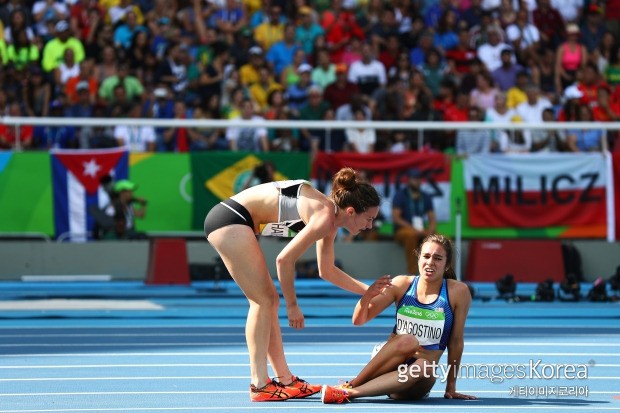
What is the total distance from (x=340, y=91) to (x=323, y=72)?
80cm

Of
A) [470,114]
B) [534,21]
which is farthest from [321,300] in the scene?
[534,21]

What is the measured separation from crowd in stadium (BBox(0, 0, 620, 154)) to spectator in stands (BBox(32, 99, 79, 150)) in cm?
2

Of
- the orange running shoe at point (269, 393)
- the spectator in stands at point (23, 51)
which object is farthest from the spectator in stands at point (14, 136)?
the orange running shoe at point (269, 393)

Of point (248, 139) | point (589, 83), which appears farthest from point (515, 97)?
point (248, 139)

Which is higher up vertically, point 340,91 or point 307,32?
point 307,32

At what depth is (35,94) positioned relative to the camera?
1895 centimetres

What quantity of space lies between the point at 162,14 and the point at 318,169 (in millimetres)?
5502

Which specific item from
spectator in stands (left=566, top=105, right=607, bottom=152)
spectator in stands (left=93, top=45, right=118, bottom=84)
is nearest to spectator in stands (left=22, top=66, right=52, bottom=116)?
spectator in stands (left=93, top=45, right=118, bottom=84)

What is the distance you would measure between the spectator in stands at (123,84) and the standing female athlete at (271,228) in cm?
1159

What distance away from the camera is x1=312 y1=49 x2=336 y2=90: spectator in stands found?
20.2 meters

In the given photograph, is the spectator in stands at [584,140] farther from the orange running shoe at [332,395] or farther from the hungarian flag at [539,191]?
the orange running shoe at [332,395]

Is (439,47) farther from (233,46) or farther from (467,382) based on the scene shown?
(467,382)

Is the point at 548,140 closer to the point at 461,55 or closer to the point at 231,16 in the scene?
the point at 461,55

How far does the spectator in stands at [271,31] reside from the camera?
21.3 meters
